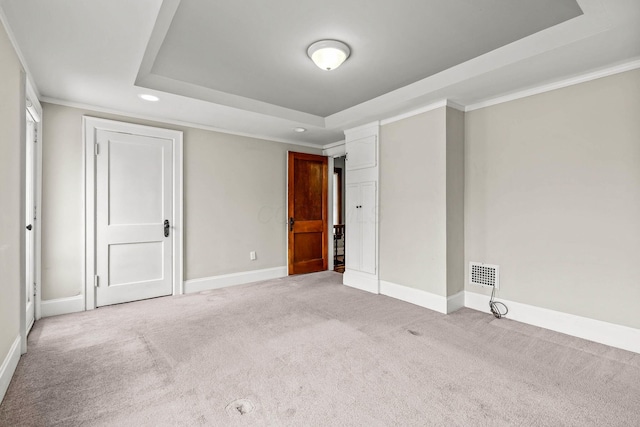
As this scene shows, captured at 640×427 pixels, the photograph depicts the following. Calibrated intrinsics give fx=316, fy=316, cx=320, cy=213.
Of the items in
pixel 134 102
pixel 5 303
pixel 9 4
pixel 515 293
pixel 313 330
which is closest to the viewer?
pixel 9 4

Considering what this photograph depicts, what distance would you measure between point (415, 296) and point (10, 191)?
3.76m

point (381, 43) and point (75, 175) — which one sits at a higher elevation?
point (381, 43)

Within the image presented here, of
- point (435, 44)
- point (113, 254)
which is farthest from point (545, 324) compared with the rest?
point (113, 254)

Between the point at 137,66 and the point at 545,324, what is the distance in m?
4.32

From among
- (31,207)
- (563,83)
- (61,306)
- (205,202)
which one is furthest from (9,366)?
(563,83)

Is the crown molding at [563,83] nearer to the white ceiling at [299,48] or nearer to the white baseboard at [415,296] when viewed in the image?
the white ceiling at [299,48]

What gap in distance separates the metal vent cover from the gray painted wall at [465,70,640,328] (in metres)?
0.06

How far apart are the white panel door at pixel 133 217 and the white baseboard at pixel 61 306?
0.17m

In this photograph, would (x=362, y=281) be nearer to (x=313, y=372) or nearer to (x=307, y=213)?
(x=307, y=213)

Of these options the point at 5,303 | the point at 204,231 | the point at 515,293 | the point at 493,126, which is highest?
the point at 493,126

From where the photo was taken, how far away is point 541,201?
3.03 meters

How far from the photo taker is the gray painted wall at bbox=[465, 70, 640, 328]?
101 inches

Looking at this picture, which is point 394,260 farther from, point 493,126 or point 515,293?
point 493,126

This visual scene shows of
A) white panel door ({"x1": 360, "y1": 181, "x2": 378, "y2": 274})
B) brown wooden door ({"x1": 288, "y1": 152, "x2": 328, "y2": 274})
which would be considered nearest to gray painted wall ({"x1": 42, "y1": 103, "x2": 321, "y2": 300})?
brown wooden door ({"x1": 288, "y1": 152, "x2": 328, "y2": 274})
